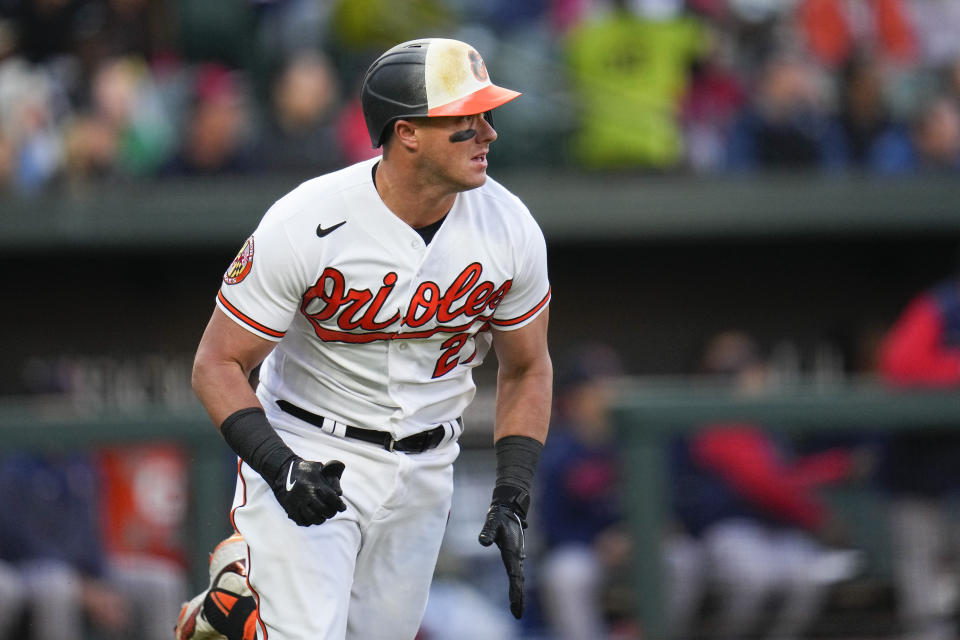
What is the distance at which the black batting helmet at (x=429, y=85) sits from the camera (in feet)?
10.7

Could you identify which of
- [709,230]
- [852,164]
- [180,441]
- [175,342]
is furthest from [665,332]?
[180,441]

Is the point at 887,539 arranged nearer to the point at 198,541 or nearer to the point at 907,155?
the point at 198,541

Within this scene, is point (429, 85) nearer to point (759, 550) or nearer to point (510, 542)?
point (510, 542)

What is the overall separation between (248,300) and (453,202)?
609mm

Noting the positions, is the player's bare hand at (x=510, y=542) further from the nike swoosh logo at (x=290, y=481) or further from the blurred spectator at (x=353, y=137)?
the blurred spectator at (x=353, y=137)

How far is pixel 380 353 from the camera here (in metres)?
3.50

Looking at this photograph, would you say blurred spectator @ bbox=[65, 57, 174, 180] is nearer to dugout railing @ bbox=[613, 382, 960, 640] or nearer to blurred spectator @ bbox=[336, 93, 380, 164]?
blurred spectator @ bbox=[336, 93, 380, 164]

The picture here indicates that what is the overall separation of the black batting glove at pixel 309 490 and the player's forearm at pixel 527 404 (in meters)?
0.66

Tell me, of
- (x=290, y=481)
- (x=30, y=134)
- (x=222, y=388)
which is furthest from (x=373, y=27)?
(x=290, y=481)

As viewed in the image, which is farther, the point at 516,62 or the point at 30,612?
the point at 516,62

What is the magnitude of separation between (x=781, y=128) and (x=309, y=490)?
245 inches

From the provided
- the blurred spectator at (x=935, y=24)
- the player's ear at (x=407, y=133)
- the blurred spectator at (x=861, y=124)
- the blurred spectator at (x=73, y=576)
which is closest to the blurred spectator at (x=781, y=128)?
the blurred spectator at (x=861, y=124)

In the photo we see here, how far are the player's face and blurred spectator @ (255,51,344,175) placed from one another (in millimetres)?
5009

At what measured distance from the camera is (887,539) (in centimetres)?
599
